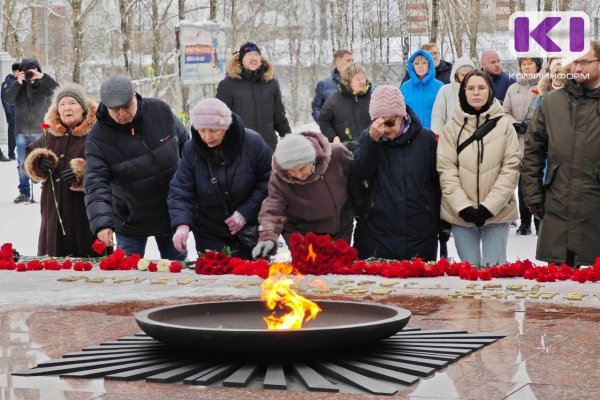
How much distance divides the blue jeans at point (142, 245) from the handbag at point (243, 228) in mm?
649

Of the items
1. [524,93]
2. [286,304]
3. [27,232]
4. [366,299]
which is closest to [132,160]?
[366,299]

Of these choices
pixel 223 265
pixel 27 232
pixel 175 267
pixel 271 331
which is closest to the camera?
pixel 271 331

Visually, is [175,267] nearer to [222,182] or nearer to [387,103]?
[222,182]

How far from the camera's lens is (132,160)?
752cm

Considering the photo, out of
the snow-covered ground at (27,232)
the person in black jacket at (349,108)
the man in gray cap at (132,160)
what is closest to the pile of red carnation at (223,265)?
the man in gray cap at (132,160)

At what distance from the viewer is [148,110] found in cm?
762

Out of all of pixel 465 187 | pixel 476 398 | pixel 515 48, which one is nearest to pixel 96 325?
pixel 476 398

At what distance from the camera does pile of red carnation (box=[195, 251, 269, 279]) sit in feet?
21.0

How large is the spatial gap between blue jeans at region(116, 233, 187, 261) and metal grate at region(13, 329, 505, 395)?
10.4ft

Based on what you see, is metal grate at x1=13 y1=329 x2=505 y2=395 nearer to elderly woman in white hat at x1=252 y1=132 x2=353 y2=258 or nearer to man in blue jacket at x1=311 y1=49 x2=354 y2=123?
elderly woman in white hat at x1=252 y1=132 x2=353 y2=258

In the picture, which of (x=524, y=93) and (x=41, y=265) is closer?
(x=41, y=265)

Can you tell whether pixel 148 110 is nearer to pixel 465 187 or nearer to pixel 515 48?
pixel 465 187

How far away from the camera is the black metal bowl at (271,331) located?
4.00 m

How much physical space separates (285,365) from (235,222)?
2893 mm
